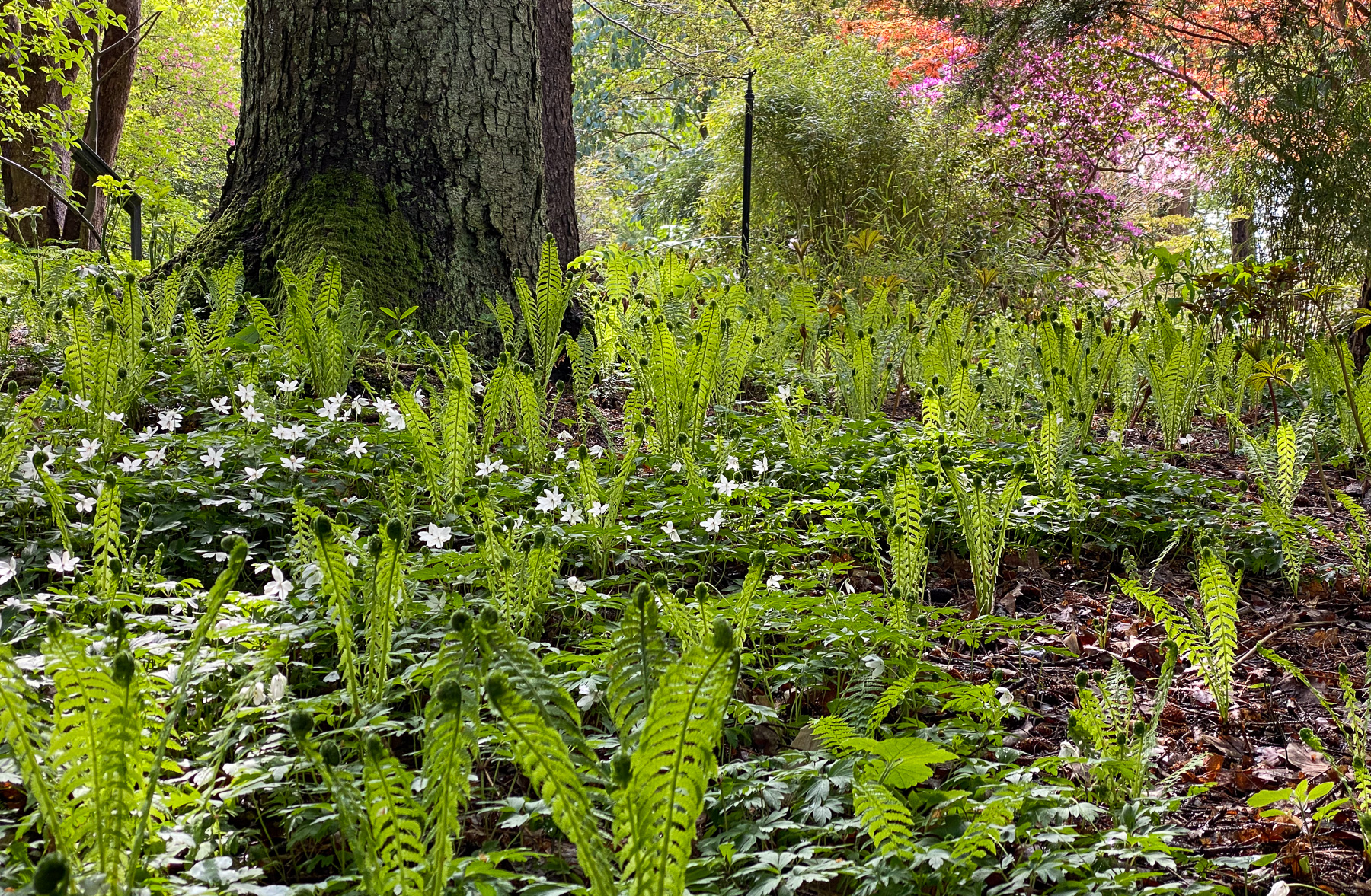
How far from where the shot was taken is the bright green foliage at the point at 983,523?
2.02m

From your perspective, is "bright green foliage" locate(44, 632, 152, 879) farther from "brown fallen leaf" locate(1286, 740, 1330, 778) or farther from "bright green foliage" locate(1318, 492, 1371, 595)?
"bright green foliage" locate(1318, 492, 1371, 595)

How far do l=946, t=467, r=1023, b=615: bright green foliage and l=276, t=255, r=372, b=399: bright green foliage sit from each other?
5.82ft

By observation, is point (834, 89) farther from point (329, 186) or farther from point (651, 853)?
point (651, 853)

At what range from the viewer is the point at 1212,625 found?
1.67 m

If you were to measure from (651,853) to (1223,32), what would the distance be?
904 cm

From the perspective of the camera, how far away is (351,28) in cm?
334

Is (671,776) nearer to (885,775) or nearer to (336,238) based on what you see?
(885,775)

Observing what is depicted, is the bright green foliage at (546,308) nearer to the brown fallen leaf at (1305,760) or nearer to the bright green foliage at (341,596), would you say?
the bright green foliage at (341,596)

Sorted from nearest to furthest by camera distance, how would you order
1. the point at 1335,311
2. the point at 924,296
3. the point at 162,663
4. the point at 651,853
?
the point at 651,853, the point at 162,663, the point at 1335,311, the point at 924,296

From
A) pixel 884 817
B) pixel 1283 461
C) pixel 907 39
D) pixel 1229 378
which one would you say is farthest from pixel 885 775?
pixel 907 39

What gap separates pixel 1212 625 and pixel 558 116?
14.8 ft

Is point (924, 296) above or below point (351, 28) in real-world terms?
below

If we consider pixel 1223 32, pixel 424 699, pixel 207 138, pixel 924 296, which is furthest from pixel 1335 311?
pixel 207 138

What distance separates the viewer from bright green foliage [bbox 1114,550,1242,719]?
1656mm
